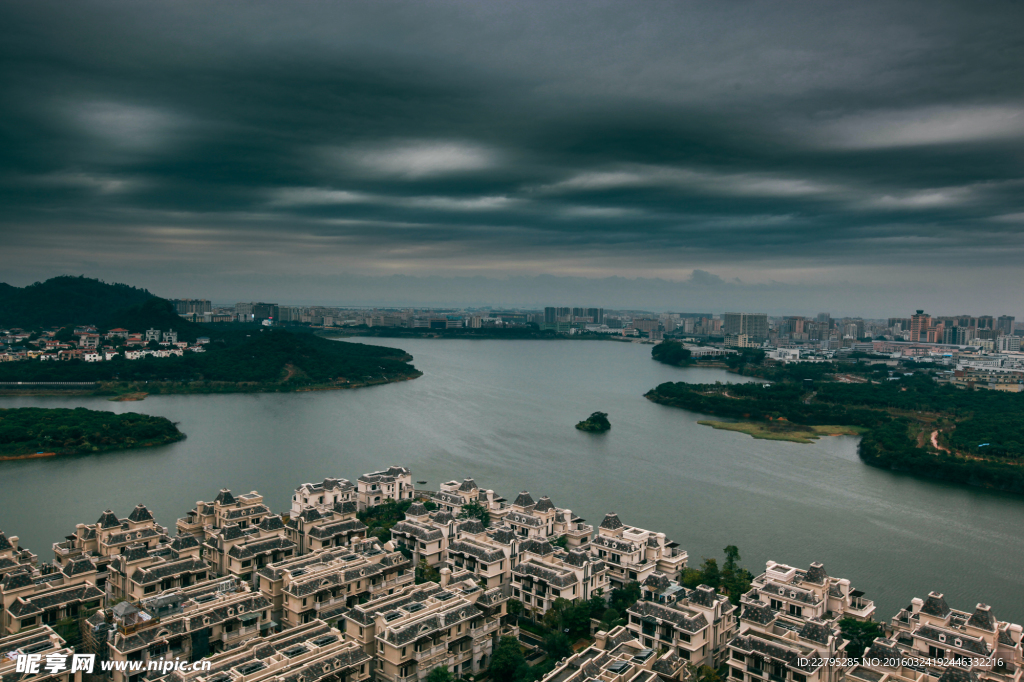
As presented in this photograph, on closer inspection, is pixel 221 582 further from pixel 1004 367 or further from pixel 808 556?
pixel 1004 367

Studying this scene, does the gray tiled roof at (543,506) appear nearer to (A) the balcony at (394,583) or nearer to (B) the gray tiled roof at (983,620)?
(A) the balcony at (394,583)

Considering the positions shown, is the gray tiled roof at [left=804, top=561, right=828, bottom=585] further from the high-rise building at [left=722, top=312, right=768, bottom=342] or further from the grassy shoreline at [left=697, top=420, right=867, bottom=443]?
the high-rise building at [left=722, top=312, right=768, bottom=342]

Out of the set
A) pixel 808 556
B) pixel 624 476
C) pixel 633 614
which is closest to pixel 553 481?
pixel 624 476

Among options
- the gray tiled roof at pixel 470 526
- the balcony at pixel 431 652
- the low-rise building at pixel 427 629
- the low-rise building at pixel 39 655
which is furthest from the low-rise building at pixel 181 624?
the gray tiled roof at pixel 470 526

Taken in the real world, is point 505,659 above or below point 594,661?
below

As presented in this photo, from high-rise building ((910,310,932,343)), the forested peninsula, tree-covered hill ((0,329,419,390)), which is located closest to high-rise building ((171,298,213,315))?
tree-covered hill ((0,329,419,390))

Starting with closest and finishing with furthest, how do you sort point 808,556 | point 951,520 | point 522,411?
point 808,556, point 951,520, point 522,411
